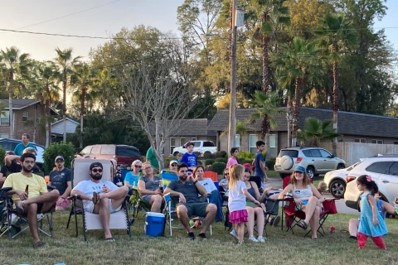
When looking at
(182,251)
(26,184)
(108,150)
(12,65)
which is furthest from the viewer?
(12,65)

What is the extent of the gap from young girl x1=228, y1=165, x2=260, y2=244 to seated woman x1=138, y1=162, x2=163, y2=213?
1.29 m

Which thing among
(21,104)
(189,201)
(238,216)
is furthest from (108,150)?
(21,104)

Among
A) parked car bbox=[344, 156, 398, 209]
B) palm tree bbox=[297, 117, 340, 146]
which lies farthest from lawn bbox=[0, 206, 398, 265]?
palm tree bbox=[297, 117, 340, 146]

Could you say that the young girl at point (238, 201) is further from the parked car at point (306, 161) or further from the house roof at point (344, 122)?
the house roof at point (344, 122)

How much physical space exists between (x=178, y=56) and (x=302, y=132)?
13954mm

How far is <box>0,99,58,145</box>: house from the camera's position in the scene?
48.8 meters

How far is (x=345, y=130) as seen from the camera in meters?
36.5

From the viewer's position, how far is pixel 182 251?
7.68m

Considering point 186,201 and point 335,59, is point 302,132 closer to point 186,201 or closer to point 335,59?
point 335,59

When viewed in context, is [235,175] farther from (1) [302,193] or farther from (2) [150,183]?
(2) [150,183]

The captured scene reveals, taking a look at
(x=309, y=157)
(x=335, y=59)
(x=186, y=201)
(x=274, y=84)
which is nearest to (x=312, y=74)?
(x=335, y=59)

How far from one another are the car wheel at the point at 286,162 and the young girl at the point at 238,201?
15.8 metres

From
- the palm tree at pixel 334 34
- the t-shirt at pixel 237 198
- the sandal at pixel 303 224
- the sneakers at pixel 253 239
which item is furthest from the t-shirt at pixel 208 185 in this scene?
the palm tree at pixel 334 34

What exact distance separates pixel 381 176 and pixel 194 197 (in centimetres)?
630
